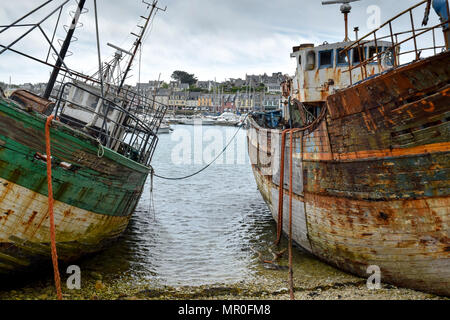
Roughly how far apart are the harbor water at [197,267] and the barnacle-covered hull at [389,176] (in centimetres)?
70

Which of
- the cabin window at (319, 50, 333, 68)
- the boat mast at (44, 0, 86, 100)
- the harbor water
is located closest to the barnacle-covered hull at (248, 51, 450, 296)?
the harbor water

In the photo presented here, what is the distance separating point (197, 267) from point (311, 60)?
715cm

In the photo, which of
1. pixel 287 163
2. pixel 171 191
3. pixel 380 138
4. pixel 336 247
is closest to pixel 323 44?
pixel 287 163

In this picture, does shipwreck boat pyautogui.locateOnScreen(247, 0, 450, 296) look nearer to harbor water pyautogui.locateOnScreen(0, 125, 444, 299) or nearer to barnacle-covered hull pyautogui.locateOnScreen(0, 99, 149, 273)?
harbor water pyautogui.locateOnScreen(0, 125, 444, 299)

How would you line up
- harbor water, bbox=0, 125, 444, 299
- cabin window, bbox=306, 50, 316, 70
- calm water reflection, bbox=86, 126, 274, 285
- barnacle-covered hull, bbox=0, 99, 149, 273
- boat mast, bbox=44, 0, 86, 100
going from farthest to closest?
cabin window, bbox=306, 50, 316, 70
calm water reflection, bbox=86, 126, 274, 285
boat mast, bbox=44, 0, 86, 100
harbor water, bbox=0, 125, 444, 299
barnacle-covered hull, bbox=0, 99, 149, 273

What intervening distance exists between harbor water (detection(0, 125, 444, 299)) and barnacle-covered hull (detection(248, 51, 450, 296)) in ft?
2.29

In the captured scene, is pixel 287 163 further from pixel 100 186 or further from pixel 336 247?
pixel 100 186

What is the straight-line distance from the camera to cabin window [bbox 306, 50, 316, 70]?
35.8 ft

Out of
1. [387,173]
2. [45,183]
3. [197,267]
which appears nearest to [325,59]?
[387,173]

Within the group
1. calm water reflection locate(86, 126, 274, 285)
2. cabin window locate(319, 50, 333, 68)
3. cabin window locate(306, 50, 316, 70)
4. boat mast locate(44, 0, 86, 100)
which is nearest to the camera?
boat mast locate(44, 0, 86, 100)

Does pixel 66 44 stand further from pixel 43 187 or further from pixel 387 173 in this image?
pixel 387 173

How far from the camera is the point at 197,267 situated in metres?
8.79

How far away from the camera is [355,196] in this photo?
668 cm
